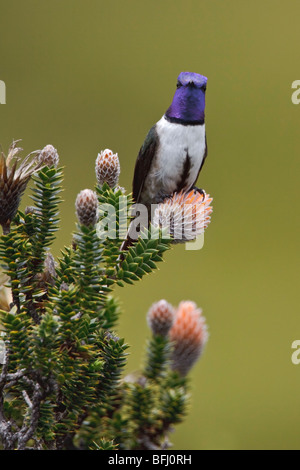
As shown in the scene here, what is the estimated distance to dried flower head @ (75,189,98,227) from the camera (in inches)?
34.6

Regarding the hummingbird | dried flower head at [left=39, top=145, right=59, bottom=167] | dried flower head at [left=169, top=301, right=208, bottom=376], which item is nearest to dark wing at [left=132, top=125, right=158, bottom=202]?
the hummingbird

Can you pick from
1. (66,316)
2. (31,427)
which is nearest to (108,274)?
(66,316)

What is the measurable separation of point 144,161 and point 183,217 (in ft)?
2.62

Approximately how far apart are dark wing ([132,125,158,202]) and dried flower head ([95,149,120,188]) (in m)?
0.82

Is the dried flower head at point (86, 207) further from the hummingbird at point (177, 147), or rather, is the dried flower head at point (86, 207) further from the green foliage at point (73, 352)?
the hummingbird at point (177, 147)

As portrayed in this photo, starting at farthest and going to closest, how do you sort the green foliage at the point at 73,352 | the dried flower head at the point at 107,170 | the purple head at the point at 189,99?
1. the purple head at the point at 189,99
2. the dried flower head at the point at 107,170
3. the green foliage at the point at 73,352

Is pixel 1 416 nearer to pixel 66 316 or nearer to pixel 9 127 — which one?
pixel 66 316

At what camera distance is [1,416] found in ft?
2.76

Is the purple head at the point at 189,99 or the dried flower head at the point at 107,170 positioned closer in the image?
the dried flower head at the point at 107,170

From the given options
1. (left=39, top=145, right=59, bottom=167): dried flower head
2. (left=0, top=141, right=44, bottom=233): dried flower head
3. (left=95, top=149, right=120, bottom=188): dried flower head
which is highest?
(left=95, top=149, right=120, bottom=188): dried flower head

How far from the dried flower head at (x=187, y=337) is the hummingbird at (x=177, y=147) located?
101 centimetres

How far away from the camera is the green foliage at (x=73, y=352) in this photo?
840mm

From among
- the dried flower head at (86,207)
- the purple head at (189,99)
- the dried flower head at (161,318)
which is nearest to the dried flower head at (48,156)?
the dried flower head at (86,207)

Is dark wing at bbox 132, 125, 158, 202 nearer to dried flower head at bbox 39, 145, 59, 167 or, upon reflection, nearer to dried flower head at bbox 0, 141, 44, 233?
dried flower head at bbox 39, 145, 59, 167
